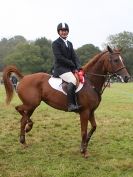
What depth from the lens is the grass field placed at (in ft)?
28.0

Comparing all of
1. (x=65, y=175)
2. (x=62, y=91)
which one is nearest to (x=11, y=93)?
(x=62, y=91)

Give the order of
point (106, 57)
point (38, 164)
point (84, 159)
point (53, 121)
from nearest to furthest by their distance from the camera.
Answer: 1. point (38, 164)
2. point (84, 159)
3. point (106, 57)
4. point (53, 121)

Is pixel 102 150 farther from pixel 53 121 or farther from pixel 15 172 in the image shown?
pixel 53 121

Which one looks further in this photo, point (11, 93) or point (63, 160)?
point (11, 93)

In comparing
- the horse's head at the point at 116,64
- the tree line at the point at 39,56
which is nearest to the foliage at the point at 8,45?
the tree line at the point at 39,56

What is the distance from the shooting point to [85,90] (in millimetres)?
10328

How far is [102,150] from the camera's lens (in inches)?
422

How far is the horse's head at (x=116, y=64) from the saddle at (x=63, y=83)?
80 centimetres

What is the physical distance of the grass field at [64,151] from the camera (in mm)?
8523

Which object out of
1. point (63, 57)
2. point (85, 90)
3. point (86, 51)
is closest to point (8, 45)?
point (86, 51)

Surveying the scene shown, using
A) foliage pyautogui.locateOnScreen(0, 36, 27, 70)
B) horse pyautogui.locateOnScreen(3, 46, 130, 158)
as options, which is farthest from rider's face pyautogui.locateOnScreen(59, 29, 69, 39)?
foliage pyautogui.locateOnScreen(0, 36, 27, 70)

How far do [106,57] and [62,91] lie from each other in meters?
1.52

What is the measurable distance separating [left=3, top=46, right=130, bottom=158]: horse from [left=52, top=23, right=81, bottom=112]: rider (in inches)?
9.1

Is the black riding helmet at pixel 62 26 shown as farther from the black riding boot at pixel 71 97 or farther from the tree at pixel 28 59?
the tree at pixel 28 59
